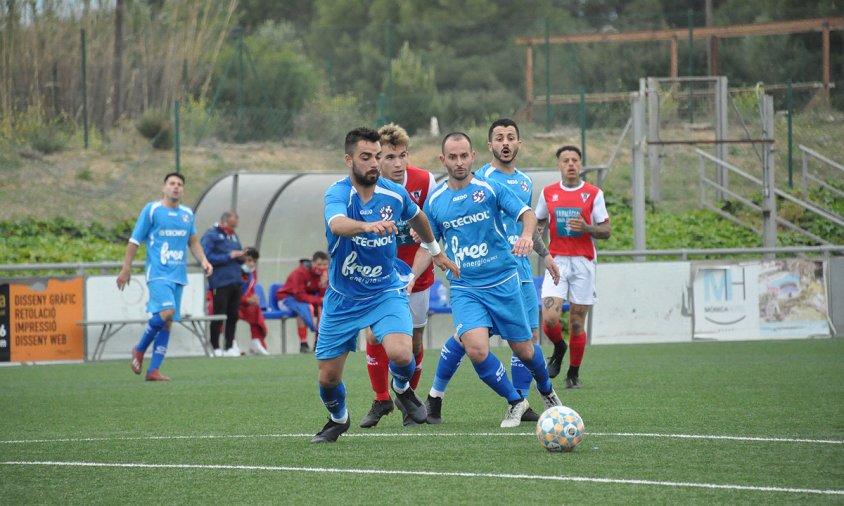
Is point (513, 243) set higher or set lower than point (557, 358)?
higher

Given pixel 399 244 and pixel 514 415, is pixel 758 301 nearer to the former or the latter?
pixel 399 244

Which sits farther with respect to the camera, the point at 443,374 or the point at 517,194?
the point at 517,194

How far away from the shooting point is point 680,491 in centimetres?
539

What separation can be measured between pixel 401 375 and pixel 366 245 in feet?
4.35

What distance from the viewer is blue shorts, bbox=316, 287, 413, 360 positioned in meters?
7.28

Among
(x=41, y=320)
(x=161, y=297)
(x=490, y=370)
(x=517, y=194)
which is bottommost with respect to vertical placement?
(x=41, y=320)

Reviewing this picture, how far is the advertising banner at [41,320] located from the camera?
56.4ft

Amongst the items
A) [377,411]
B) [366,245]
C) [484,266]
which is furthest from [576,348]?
[366,245]

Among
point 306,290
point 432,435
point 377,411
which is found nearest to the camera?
A: point 432,435

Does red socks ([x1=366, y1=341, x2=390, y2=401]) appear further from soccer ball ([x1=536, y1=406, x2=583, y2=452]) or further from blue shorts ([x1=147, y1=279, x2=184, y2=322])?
blue shorts ([x1=147, y1=279, x2=184, y2=322])

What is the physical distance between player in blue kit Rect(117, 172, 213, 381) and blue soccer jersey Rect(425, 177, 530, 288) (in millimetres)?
5785

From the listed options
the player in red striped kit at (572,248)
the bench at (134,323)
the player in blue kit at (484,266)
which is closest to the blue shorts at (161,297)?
the bench at (134,323)

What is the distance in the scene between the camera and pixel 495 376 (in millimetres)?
7992

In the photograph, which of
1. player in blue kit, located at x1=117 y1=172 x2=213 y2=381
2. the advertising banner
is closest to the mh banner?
player in blue kit, located at x1=117 y1=172 x2=213 y2=381
